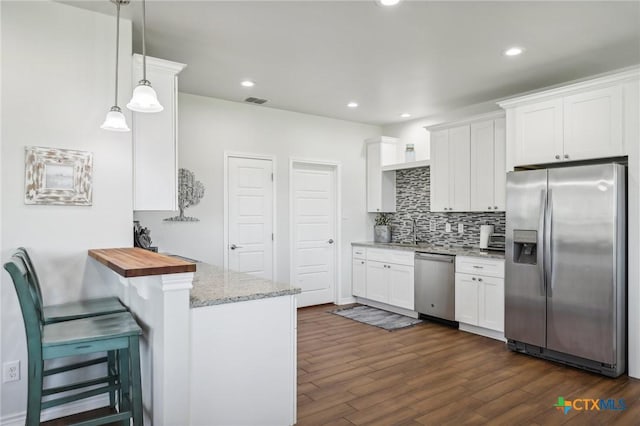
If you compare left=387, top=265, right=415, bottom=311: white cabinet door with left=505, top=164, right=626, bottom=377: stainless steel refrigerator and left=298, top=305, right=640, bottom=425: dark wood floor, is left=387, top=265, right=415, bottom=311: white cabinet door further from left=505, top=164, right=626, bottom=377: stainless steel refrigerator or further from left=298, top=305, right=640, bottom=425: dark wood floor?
left=505, top=164, right=626, bottom=377: stainless steel refrigerator

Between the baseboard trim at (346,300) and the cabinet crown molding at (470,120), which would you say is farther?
the baseboard trim at (346,300)

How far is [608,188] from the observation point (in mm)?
3193

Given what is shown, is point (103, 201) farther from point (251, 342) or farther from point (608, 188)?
point (608, 188)

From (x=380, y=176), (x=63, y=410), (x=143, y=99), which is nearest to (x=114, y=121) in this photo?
(x=143, y=99)

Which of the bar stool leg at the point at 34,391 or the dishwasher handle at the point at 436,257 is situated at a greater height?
the dishwasher handle at the point at 436,257

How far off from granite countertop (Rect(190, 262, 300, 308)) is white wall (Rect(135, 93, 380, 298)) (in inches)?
76.4

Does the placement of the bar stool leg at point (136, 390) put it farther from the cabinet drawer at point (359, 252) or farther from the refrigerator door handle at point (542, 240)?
the cabinet drawer at point (359, 252)

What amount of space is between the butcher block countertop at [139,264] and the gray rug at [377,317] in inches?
124

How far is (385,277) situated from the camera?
5.39 m

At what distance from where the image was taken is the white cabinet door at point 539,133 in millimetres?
3670

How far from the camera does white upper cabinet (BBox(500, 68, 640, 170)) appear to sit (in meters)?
3.27

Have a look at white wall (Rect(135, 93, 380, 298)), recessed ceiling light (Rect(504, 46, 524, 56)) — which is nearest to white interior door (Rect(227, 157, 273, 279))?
white wall (Rect(135, 93, 380, 298))

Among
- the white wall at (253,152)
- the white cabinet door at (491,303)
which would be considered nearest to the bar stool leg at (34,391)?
the white wall at (253,152)

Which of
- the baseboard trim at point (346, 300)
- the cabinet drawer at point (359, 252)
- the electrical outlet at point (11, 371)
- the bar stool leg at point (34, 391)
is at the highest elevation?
the cabinet drawer at point (359, 252)
